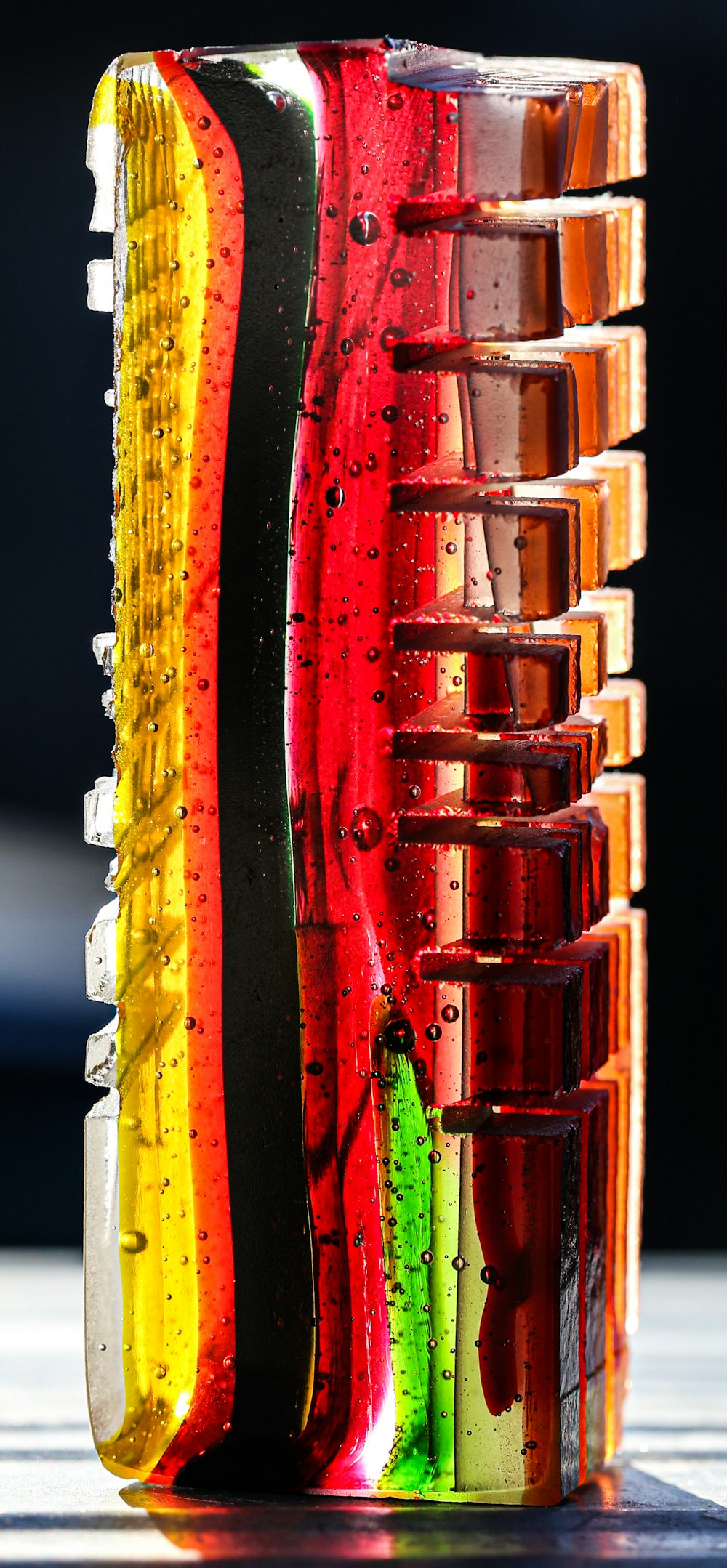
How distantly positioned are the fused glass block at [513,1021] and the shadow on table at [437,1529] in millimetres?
100

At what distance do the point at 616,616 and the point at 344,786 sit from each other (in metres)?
0.19

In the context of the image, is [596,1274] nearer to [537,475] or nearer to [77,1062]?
[537,475]

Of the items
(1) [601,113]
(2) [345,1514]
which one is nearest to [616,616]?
(1) [601,113]

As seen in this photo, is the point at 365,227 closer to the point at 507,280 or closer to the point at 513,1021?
the point at 507,280

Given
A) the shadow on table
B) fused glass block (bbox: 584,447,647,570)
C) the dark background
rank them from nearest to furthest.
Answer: the shadow on table, fused glass block (bbox: 584,447,647,570), the dark background

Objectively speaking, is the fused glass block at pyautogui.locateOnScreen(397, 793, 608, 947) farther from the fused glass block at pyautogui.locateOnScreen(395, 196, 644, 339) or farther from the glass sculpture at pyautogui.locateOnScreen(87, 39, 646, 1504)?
the fused glass block at pyautogui.locateOnScreen(395, 196, 644, 339)

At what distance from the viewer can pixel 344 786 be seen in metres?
0.51

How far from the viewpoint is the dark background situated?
1029 mm

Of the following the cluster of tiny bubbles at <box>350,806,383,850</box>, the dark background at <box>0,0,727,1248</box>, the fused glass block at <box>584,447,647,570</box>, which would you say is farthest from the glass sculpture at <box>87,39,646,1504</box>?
the dark background at <box>0,0,727,1248</box>

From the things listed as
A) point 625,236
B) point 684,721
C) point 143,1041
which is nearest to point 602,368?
point 625,236

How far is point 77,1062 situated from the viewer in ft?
3.62

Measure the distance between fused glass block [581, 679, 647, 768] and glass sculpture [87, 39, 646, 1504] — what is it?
118mm

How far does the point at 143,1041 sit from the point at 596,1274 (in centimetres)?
14

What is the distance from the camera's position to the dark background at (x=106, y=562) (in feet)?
3.38
